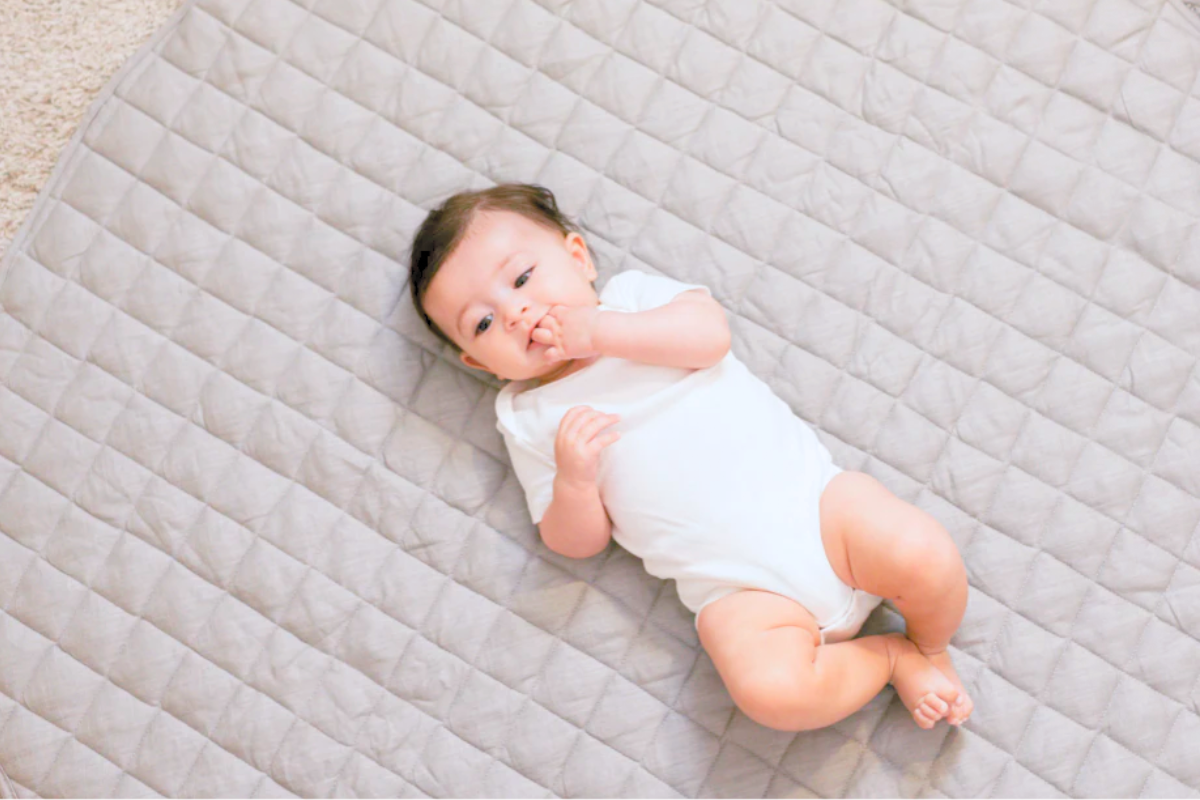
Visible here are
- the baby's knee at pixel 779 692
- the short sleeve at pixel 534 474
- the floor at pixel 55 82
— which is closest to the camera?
the baby's knee at pixel 779 692

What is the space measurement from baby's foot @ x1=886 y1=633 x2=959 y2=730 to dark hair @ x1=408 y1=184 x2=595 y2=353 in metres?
0.56

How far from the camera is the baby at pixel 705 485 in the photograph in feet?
3.24

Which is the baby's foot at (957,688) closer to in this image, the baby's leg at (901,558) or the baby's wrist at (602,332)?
the baby's leg at (901,558)

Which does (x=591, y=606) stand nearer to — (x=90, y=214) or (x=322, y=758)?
(x=322, y=758)

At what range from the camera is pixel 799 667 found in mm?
967

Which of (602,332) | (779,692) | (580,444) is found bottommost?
(779,692)

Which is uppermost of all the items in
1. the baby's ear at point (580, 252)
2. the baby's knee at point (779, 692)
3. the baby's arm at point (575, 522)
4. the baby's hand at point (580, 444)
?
the baby's ear at point (580, 252)

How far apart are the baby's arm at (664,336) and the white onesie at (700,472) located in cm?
3

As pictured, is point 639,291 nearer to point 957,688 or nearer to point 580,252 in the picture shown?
point 580,252

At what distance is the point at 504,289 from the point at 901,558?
468mm

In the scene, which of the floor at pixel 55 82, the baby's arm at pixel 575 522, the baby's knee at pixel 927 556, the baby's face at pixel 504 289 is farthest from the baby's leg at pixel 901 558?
the floor at pixel 55 82

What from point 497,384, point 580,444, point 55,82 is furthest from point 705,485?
point 55,82

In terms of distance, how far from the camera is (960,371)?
1094 mm

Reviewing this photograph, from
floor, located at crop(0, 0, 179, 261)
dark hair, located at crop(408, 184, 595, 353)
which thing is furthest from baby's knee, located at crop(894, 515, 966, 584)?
floor, located at crop(0, 0, 179, 261)
